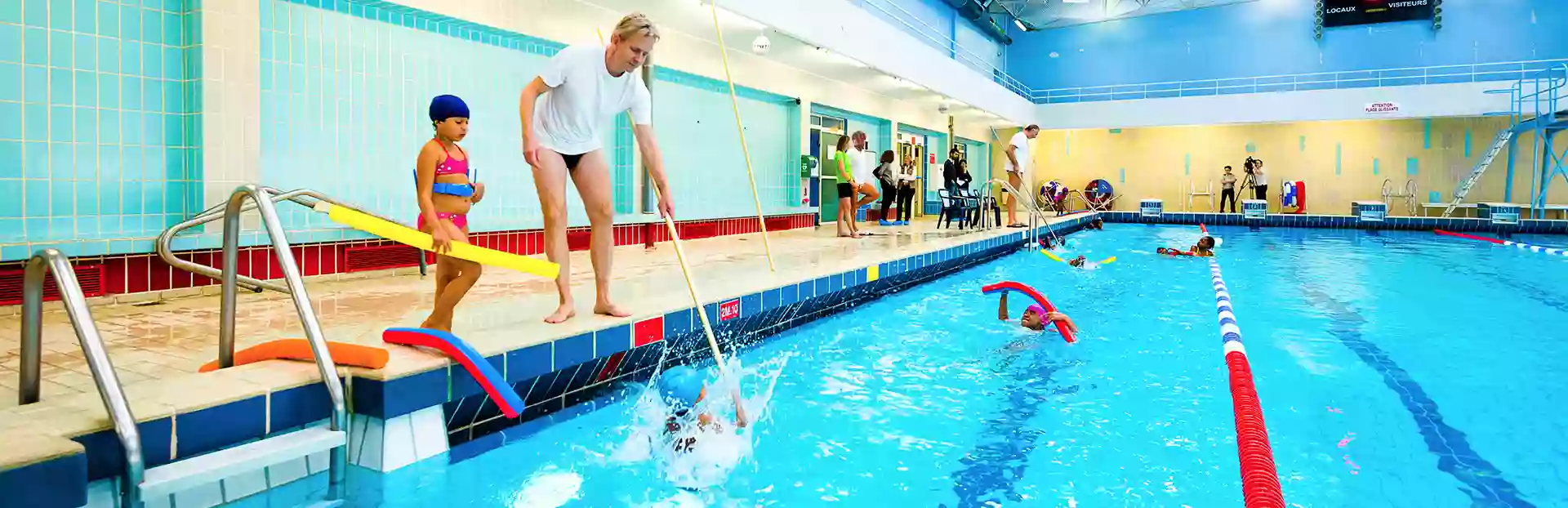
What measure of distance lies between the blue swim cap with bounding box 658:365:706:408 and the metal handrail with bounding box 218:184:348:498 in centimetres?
90

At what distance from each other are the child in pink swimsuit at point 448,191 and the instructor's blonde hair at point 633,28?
1.92ft

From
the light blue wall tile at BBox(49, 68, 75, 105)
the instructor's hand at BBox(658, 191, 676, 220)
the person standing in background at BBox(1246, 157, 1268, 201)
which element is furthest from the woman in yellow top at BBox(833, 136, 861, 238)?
the person standing in background at BBox(1246, 157, 1268, 201)

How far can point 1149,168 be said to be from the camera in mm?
22359

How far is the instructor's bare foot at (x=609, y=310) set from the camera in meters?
3.63

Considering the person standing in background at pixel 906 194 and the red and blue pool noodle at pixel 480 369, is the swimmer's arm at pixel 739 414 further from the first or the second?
the person standing in background at pixel 906 194

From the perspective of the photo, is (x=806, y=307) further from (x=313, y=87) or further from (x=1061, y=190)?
(x=1061, y=190)

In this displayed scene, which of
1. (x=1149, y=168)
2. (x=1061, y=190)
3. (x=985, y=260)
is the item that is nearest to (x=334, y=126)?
(x=985, y=260)

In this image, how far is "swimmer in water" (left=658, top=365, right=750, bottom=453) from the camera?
9.18 ft

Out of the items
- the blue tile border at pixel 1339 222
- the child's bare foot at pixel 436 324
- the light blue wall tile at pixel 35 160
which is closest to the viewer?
the child's bare foot at pixel 436 324

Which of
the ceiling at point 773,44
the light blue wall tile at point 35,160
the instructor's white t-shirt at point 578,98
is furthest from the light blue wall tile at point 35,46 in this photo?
the ceiling at point 773,44

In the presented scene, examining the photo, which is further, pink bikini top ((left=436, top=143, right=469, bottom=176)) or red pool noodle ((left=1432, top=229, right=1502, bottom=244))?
red pool noodle ((left=1432, top=229, right=1502, bottom=244))

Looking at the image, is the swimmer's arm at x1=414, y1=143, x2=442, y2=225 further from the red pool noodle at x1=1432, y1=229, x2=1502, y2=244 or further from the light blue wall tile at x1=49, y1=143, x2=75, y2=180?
the red pool noodle at x1=1432, y1=229, x2=1502, y2=244

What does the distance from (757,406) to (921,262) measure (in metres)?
4.26

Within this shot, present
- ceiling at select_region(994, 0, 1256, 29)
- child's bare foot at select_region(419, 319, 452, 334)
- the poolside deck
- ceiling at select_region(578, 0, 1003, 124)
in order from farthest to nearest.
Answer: ceiling at select_region(994, 0, 1256, 29), ceiling at select_region(578, 0, 1003, 124), child's bare foot at select_region(419, 319, 452, 334), the poolside deck
